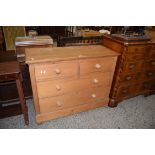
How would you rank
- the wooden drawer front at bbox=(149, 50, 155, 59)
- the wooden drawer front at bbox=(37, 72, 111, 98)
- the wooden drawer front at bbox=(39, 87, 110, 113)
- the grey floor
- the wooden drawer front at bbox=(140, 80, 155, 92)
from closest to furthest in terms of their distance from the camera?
the wooden drawer front at bbox=(37, 72, 111, 98) < the wooden drawer front at bbox=(39, 87, 110, 113) < the grey floor < the wooden drawer front at bbox=(149, 50, 155, 59) < the wooden drawer front at bbox=(140, 80, 155, 92)

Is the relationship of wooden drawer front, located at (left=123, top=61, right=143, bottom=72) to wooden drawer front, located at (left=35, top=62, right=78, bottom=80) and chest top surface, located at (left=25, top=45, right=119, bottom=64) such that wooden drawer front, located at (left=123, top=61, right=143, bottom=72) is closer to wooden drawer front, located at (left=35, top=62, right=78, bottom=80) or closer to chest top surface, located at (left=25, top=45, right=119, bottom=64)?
chest top surface, located at (left=25, top=45, right=119, bottom=64)

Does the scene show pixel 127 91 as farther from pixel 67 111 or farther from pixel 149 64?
pixel 67 111

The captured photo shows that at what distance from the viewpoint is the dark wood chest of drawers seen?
1.87m

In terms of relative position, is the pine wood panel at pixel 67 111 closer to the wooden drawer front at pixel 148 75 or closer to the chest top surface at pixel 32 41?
the wooden drawer front at pixel 148 75

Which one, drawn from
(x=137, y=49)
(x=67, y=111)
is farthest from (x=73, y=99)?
(x=137, y=49)

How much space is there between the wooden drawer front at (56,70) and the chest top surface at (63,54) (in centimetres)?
7

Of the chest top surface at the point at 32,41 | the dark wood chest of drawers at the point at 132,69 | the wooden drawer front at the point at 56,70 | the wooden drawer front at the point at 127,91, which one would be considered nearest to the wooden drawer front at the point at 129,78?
the dark wood chest of drawers at the point at 132,69

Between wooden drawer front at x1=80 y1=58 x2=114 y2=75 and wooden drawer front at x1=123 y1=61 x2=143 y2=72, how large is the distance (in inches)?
9.2

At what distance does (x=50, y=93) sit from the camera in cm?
175

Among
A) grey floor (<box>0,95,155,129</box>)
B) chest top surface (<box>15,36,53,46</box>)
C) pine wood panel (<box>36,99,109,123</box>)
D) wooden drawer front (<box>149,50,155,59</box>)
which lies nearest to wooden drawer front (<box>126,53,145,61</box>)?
wooden drawer front (<box>149,50,155,59</box>)

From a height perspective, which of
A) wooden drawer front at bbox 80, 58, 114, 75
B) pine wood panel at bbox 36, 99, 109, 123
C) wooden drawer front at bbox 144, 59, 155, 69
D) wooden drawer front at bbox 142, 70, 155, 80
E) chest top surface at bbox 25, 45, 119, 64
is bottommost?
pine wood panel at bbox 36, 99, 109, 123

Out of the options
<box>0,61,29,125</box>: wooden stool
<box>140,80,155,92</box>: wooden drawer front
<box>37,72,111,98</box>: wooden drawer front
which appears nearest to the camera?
<box>0,61,29,125</box>: wooden stool

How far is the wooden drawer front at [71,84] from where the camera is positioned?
66.2 inches

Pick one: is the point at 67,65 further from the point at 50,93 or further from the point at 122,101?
the point at 122,101
